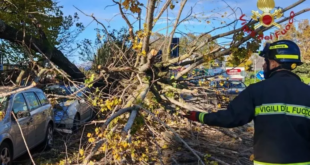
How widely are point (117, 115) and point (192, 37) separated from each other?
10.1 feet

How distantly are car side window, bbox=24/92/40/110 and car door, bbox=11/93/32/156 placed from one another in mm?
280

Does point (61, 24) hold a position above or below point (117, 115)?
above

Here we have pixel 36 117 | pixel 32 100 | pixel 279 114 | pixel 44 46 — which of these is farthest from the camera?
pixel 44 46

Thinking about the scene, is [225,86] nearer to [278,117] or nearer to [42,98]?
Answer: [42,98]

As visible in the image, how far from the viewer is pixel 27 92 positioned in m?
7.78

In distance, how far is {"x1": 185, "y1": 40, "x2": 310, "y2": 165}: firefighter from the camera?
290 centimetres

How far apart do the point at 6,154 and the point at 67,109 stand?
2256 millimetres

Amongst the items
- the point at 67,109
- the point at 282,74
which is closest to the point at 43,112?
the point at 67,109

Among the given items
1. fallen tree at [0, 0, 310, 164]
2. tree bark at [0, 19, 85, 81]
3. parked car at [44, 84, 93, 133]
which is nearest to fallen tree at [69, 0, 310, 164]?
fallen tree at [0, 0, 310, 164]

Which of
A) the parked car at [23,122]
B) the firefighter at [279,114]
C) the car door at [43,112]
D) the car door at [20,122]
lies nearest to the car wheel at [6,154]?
the parked car at [23,122]

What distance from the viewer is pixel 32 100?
789 cm

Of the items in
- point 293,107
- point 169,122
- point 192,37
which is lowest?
point 169,122

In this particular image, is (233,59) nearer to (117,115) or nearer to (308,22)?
(117,115)

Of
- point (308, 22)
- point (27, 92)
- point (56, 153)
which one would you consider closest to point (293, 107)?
point (56, 153)
